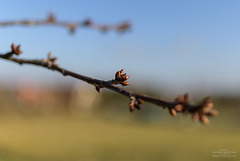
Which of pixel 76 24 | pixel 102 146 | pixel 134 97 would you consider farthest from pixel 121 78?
pixel 102 146

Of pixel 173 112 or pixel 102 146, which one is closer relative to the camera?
pixel 173 112

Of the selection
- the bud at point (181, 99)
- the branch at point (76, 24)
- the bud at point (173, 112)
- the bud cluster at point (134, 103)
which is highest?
the branch at point (76, 24)

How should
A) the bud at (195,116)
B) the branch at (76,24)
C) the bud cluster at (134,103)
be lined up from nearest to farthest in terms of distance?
the bud at (195,116), the bud cluster at (134,103), the branch at (76,24)

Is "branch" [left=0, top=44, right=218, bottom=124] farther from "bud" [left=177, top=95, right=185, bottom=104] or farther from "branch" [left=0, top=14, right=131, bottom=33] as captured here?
"branch" [left=0, top=14, right=131, bottom=33]

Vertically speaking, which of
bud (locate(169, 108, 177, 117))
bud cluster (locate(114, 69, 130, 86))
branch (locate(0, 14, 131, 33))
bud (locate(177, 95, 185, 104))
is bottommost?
bud (locate(169, 108, 177, 117))

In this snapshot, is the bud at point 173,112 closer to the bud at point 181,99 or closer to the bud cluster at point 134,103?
the bud at point 181,99

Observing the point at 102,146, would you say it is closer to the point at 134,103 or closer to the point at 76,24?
the point at 76,24

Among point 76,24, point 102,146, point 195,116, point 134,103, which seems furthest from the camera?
point 102,146

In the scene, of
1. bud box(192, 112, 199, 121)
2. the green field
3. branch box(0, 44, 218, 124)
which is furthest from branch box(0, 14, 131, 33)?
the green field

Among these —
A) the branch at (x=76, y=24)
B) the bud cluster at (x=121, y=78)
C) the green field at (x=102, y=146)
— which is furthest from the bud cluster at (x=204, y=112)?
the green field at (x=102, y=146)
